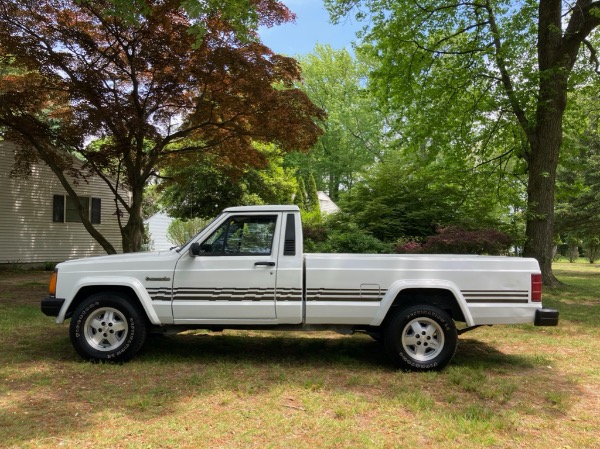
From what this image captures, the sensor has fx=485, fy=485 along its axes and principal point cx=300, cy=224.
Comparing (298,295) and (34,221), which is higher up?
(34,221)

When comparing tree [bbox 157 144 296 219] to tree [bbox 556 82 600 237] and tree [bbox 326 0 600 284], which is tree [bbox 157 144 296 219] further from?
tree [bbox 556 82 600 237]

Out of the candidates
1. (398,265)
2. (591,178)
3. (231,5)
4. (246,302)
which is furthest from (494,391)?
(591,178)

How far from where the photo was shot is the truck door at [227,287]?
5402 mm

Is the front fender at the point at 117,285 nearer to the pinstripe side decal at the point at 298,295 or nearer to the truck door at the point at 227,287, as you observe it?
the pinstripe side decal at the point at 298,295

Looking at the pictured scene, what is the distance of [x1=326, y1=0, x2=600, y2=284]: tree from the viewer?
12633mm

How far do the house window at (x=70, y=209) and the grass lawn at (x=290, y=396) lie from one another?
42.6 ft

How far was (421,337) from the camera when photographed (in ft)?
17.7

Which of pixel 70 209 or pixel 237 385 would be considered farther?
pixel 70 209

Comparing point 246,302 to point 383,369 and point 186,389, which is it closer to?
point 186,389

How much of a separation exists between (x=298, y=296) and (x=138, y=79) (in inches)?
340

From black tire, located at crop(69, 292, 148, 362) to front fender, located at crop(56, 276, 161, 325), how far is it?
13 centimetres

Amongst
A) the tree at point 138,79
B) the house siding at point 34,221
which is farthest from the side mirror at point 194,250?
the house siding at point 34,221

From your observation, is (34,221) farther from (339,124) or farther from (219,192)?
(339,124)

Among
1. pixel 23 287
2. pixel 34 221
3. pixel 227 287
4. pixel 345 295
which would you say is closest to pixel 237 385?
pixel 227 287
